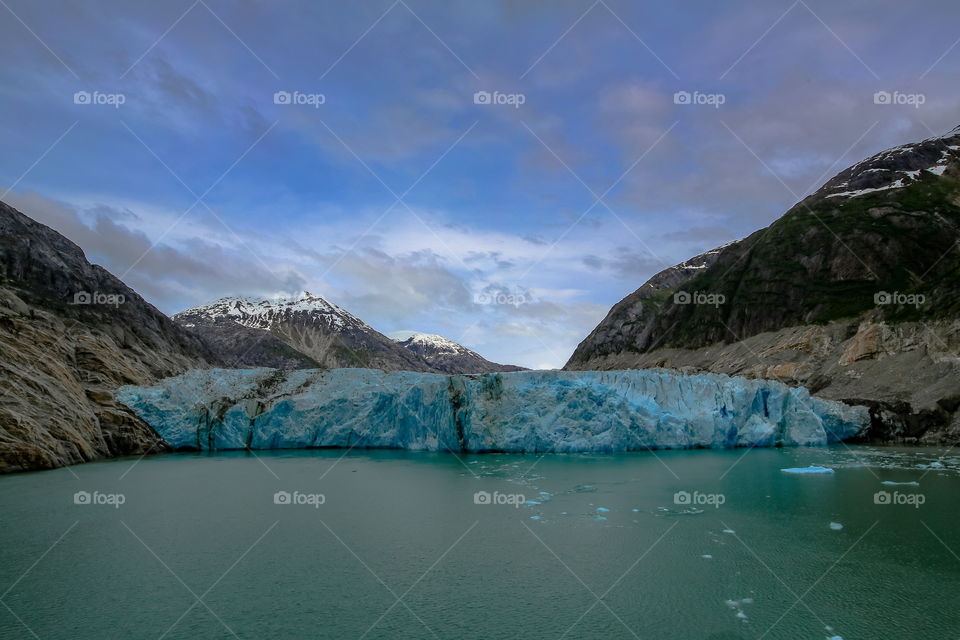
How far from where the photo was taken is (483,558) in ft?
27.6

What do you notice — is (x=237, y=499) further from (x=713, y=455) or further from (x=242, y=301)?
(x=242, y=301)

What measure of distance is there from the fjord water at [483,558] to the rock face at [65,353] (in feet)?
9.41

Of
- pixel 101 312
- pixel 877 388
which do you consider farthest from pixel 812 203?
pixel 101 312

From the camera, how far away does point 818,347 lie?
4134 cm

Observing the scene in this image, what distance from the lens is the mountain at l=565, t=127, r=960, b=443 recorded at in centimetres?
2850

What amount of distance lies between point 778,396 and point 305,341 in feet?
425
